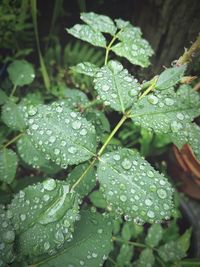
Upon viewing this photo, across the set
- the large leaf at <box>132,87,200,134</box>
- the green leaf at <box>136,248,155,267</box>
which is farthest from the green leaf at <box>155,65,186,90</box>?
the green leaf at <box>136,248,155,267</box>

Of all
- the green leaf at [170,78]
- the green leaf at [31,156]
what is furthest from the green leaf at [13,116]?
the green leaf at [170,78]

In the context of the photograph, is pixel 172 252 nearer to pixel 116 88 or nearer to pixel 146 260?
pixel 146 260

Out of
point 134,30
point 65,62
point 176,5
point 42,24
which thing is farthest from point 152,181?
point 42,24

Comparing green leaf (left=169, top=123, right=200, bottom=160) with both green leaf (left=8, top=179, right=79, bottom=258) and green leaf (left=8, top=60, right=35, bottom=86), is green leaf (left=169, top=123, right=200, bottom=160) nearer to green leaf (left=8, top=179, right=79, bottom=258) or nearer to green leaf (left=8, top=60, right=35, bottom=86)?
green leaf (left=8, top=179, right=79, bottom=258)

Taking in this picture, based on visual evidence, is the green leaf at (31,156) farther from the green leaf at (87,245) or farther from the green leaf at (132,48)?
the green leaf at (132,48)

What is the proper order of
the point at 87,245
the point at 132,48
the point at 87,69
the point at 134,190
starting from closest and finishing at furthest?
the point at 134,190 → the point at 87,245 → the point at 87,69 → the point at 132,48

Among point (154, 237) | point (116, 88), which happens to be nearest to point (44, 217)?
point (116, 88)
